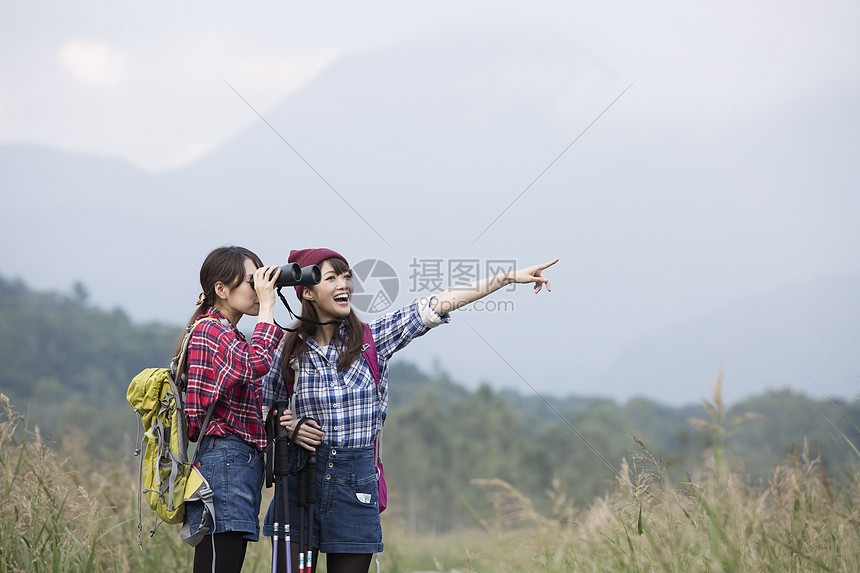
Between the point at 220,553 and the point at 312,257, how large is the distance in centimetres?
115

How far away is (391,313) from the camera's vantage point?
10.3 feet

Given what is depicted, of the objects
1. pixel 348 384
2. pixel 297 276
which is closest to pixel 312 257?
pixel 297 276

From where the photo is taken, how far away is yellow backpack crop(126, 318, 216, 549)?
275 cm

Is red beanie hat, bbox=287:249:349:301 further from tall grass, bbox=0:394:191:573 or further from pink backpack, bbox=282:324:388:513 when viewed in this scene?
tall grass, bbox=0:394:191:573

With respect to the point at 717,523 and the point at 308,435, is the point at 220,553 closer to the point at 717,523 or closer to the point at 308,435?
the point at 308,435

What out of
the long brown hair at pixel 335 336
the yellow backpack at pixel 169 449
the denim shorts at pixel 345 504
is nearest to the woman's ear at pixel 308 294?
the long brown hair at pixel 335 336

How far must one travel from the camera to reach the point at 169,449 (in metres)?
2.82

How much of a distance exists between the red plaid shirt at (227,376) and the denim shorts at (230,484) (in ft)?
0.15

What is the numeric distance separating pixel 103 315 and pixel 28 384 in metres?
8.09

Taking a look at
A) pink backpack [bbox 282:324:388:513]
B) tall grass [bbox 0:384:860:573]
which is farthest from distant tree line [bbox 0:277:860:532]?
pink backpack [bbox 282:324:388:513]

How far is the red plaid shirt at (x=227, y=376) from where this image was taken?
276cm

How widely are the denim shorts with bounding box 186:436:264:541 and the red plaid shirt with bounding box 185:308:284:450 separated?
0.05 m

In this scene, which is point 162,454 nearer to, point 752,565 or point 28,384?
point 752,565

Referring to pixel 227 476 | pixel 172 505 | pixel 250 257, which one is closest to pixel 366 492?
pixel 227 476
